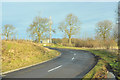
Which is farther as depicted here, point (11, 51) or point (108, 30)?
point (108, 30)

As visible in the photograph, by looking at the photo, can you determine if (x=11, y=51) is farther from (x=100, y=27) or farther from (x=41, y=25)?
(x=100, y=27)

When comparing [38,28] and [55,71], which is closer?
[55,71]

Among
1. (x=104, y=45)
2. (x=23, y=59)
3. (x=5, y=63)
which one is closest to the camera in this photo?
(x=5, y=63)

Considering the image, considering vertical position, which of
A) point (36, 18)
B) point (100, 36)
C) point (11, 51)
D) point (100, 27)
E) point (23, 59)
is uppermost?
point (36, 18)

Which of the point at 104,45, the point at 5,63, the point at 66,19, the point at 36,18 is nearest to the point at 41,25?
the point at 36,18

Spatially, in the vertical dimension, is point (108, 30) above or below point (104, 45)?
above

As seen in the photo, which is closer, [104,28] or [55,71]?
[55,71]

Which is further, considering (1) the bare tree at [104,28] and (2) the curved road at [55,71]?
(1) the bare tree at [104,28]

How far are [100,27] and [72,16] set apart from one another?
→ 11.9 m

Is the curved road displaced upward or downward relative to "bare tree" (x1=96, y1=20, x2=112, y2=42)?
downward

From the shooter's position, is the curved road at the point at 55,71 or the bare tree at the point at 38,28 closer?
the curved road at the point at 55,71

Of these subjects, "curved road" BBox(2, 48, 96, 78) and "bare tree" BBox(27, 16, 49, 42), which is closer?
"curved road" BBox(2, 48, 96, 78)

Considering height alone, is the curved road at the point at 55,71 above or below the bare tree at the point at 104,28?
below

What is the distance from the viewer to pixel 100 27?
40.0 metres
